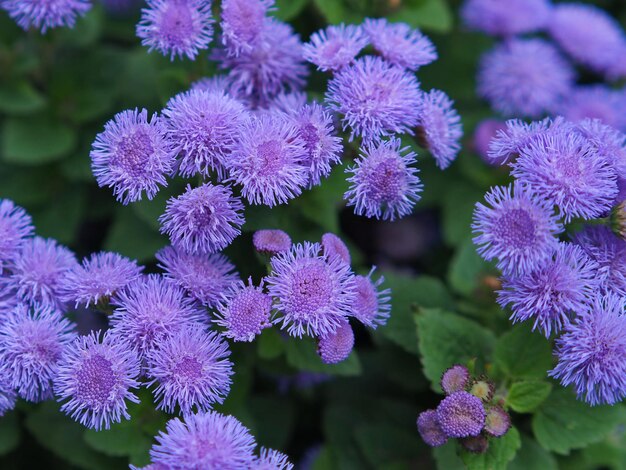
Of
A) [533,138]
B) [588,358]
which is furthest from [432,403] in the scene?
[533,138]

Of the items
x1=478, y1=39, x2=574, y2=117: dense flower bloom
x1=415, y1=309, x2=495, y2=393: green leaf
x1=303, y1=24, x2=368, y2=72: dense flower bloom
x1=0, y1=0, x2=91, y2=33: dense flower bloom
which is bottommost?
x1=415, y1=309, x2=495, y2=393: green leaf

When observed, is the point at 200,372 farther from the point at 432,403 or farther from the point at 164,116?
the point at 432,403

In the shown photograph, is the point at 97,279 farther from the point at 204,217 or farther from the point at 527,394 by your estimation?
the point at 527,394

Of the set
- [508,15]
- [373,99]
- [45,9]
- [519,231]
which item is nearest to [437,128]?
[373,99]

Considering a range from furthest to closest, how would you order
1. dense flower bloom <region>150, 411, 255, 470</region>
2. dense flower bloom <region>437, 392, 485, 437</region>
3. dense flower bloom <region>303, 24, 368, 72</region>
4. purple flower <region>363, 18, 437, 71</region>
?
purple flower <region>363, 18, 437, 71</region> < dense flower bloom <region>303, 24, 368, 72</region> < dense flower bloom <region>437, 392, 485, 437</region> < dense flower bloom <region>150, 411, 255, 470</region>

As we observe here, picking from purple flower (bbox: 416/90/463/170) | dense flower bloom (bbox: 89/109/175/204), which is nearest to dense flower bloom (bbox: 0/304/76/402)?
dense flower bloom (bbox: 89/109/175/204)

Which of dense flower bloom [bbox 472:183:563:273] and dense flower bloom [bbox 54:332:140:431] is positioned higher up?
dense flower bloom [bbox 472:183:563:273]

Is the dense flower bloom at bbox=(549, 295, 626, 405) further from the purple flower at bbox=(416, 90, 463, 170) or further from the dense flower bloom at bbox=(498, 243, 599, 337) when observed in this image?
the purple flower at bbox=(416, 90, 463, 170)
